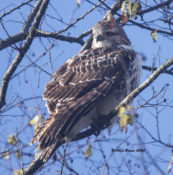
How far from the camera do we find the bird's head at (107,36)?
20.8 ft

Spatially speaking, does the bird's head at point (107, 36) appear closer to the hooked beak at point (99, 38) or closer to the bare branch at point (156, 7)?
the hooked beak at point (99, 38)

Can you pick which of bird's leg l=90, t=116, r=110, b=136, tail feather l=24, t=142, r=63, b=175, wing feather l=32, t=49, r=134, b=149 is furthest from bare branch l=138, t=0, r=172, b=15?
tail feather l=24, t=142, r=63, b=175

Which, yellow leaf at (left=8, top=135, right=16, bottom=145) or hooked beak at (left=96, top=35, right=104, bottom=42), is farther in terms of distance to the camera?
hooked beak at (left=96, top=35, right=104, bottom=42)

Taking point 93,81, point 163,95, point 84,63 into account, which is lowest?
point 163,95

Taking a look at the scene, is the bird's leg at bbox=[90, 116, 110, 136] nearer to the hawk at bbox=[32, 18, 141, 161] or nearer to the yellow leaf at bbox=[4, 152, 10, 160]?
the hawk at bbox=[32, 18, 141, 161]

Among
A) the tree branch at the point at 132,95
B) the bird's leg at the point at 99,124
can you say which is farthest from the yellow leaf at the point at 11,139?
the bird's leg at the point at 99,124

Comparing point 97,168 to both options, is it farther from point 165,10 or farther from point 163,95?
point 165,10

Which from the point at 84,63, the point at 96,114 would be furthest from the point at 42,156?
the point at 84,63

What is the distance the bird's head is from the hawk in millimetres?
298

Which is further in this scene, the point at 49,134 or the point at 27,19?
the point at 27,19

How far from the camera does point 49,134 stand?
4.50m

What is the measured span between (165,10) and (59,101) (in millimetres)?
1777

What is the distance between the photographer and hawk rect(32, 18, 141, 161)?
15.0ft

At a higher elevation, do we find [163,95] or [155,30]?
[155,30]
